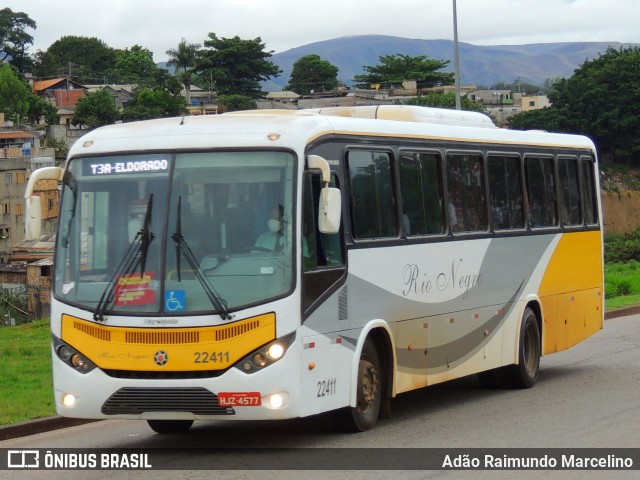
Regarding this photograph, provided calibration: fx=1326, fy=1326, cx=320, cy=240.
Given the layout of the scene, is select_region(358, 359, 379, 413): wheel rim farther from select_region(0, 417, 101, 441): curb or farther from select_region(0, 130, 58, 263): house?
select_region(0, 130, 58, 263): house

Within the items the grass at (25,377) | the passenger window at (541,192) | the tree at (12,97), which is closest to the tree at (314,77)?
the tree at (12,97)

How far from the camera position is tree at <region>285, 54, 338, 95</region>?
6663 inches

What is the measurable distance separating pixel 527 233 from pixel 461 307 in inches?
81.0

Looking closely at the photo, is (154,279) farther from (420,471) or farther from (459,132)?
(459,132)

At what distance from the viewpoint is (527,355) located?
15.4 meters

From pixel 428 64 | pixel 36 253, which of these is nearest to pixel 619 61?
pixel 428 64

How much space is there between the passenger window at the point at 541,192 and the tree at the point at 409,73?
458ft

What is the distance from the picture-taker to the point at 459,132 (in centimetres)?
1395

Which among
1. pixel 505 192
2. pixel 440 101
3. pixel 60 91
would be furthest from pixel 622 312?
pixel 60 91

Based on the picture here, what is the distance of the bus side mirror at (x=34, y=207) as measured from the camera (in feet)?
35.2

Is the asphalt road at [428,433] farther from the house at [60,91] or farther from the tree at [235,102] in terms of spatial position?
the house at [60,91]

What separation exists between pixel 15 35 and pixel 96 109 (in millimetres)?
49271

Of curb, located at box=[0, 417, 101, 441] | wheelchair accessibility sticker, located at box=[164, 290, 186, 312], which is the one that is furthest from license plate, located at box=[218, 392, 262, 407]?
curb, located at box=[0, 417, 101, 441]

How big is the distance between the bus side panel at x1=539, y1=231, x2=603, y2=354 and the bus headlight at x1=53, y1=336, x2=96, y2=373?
690cm
